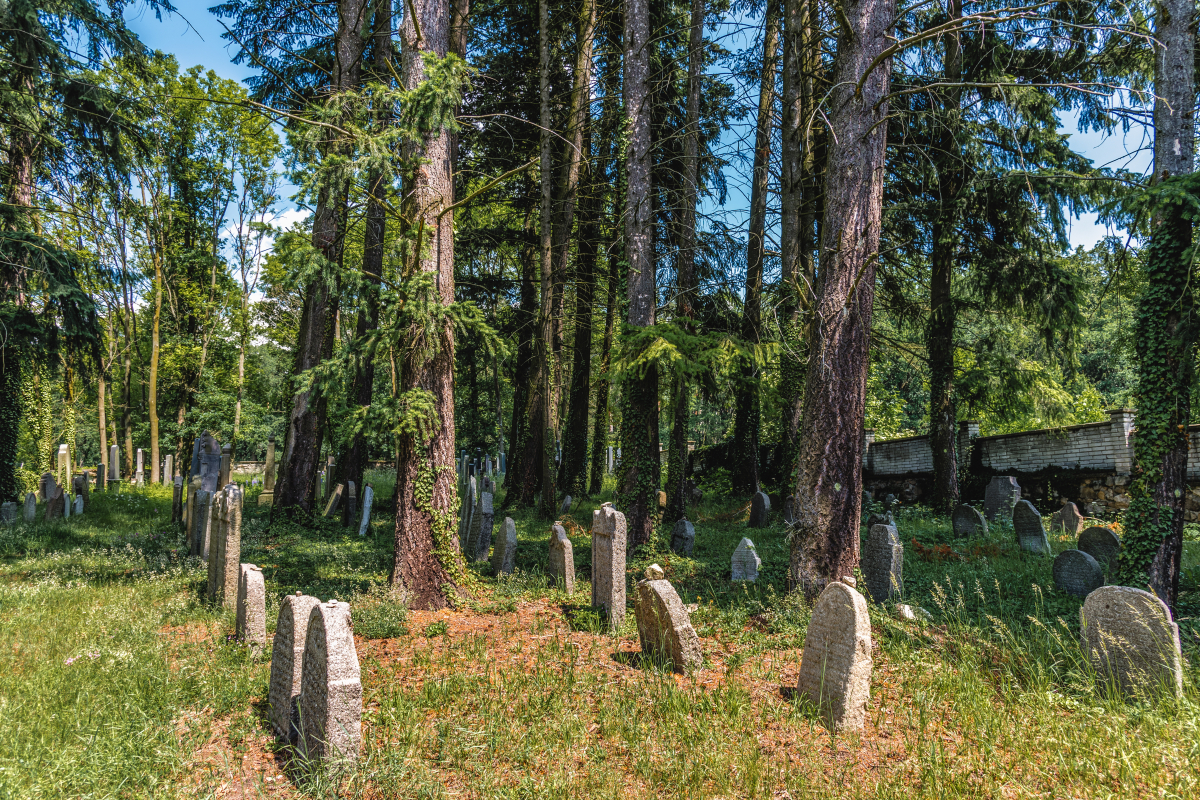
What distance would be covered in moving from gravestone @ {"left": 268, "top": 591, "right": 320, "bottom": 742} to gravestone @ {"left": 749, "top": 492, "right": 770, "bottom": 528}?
1019 cm

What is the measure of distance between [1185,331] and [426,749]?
23.8ft

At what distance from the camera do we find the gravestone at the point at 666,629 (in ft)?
16.1

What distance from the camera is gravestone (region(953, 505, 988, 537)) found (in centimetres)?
1062

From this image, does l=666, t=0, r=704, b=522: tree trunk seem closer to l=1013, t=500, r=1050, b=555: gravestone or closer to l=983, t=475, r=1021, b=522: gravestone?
l=1013, t=500, r=1050, b=555: gravestone

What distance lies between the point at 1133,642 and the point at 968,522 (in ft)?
23.5

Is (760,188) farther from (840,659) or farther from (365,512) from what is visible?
(840,659)

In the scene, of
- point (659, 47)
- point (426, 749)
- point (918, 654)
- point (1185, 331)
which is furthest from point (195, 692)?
point (659, 47)

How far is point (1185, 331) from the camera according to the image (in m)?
5.73

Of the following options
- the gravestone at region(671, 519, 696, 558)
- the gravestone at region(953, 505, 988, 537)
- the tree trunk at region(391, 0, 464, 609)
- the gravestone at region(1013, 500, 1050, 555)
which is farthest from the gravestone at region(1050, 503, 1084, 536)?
the tree trunk at region(391, 0, 464, 609)

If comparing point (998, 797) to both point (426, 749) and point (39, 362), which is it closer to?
point (426, 749)

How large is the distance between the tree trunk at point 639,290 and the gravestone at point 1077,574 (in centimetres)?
499

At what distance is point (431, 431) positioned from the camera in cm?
653

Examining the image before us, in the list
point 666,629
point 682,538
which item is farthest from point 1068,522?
point 666,629

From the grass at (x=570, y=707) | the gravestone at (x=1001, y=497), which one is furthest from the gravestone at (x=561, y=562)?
the gravestone at (x=1001, y=497)
